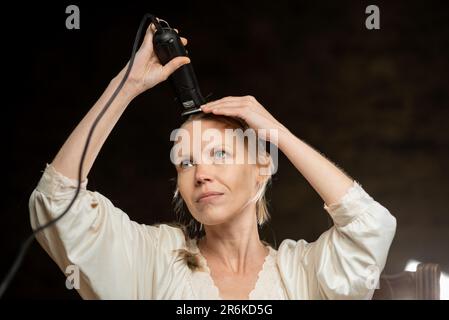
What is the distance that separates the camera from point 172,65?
50.7 inches

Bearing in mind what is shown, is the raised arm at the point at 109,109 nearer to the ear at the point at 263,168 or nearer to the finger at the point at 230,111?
the finger at the point at 230,111

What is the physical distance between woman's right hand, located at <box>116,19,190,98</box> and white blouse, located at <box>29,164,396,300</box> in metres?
0.20

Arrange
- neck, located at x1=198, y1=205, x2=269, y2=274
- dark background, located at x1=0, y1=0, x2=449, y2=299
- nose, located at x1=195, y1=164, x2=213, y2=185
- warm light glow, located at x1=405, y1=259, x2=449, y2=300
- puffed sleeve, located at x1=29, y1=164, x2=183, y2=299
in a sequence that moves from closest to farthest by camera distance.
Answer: puffed sleeve, located at x1=29, y1=164, x2=183, y2=299, nose, located at x1=195, y1=164, x2=213, y2=185, neck, located at x1=198, y1=205, x2=269, y2=274, warm light glow, located at x1=405, y1=259, x2=449, y2=300, dark background, located at x1=0, y1=0, x2=449, y2=299

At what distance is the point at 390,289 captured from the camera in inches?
57.2

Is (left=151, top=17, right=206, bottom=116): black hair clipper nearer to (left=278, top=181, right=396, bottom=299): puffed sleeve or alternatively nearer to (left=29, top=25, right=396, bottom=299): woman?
(left=29, top=25, right=396, bottom=299): woman

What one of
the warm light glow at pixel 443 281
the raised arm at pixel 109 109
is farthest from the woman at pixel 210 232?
the warm light glow at pixel 443 281

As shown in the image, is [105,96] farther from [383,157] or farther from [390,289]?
[383,157]

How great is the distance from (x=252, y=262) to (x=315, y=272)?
0.15 metres

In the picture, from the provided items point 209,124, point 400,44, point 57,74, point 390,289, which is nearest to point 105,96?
point 209,124

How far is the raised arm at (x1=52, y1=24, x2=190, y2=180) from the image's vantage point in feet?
3.87

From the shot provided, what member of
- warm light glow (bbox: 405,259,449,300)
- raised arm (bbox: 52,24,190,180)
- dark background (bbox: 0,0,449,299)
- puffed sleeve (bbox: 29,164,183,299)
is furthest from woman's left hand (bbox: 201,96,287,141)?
dark background (bbox: 0,0,449,299)

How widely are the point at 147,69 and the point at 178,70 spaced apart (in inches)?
2.3

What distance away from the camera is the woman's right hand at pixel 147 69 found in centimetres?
126
